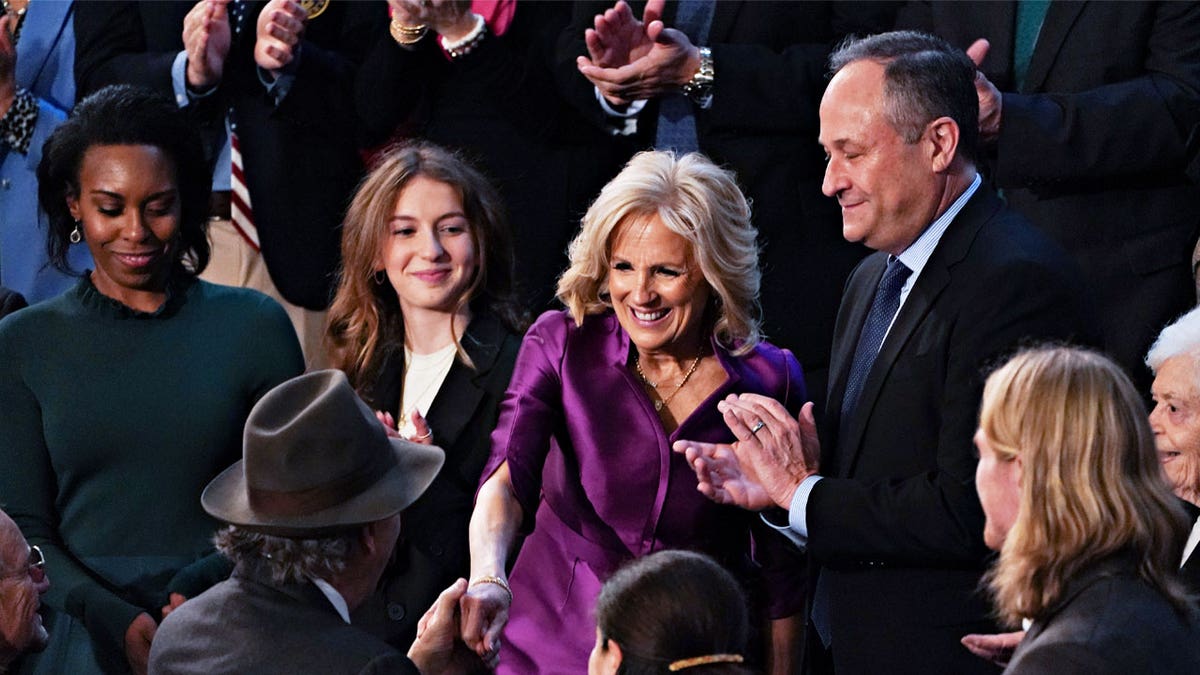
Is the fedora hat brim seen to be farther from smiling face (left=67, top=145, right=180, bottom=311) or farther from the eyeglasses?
smiling face (left=67, top=145, right=180, bottom=311)

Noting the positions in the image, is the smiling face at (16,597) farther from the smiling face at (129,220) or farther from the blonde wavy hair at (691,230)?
the blonde wavy hair at (691,230)

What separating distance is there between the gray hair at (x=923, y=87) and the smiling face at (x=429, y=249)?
150cm

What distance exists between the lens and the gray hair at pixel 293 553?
9.96ft

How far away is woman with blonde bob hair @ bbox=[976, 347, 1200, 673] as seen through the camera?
2.68 m

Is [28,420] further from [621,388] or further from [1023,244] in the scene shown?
[1023,244]

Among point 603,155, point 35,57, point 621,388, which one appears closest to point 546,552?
point 621,388

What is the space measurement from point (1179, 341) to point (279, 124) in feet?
9.66

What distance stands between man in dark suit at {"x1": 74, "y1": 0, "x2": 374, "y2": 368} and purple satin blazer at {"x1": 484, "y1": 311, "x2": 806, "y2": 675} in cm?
155

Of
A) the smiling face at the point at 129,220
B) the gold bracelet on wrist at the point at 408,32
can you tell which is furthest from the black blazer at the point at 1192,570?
the gold bracelet on wrist at the point at 408,32

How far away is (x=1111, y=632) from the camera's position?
262 cm

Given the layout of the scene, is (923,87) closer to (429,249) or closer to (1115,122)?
(1115,122)

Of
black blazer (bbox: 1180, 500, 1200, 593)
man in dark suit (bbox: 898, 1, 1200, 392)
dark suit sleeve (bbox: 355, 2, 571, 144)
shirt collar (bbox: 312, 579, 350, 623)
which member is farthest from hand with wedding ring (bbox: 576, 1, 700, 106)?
shirt collar (bbox: 312, 579, 350, 623)

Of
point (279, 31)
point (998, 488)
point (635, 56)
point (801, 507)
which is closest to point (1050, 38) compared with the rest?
point (635, 56)

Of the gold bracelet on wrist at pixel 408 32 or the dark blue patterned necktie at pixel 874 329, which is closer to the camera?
the dark blue patterned necktie at pixel 874 329
